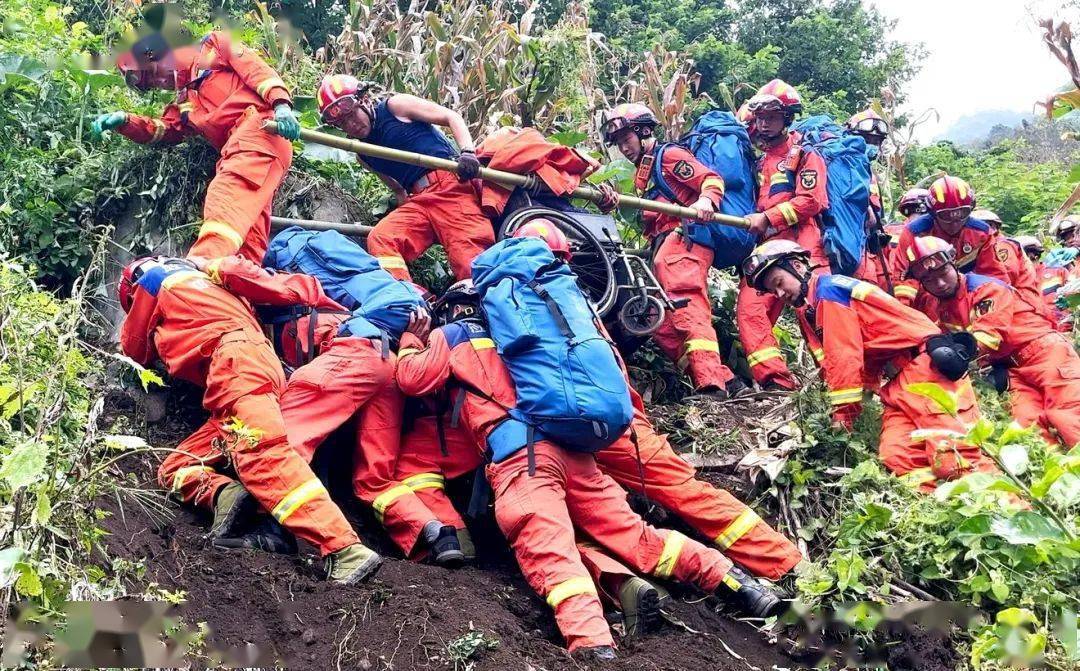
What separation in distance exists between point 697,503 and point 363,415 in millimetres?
1666

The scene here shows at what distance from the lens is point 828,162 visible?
7.23 m

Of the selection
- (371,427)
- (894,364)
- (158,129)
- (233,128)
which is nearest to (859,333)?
(894,364)

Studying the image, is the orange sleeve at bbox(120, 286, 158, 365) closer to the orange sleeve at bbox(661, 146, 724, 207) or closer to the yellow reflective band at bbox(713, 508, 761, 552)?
the yellow reflective band at bbox(713, 508, 761, 552)

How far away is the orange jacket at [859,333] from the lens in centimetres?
556

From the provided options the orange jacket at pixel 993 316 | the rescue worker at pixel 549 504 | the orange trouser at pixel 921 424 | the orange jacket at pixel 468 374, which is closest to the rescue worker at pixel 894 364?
the orange trouser at pixel 921 424

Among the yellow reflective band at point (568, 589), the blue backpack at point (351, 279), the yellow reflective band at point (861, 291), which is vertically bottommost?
the yellow reflective band at point (568, 589)

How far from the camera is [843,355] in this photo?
5.58m

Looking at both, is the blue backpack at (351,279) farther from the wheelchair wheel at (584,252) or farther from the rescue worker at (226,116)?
the wheelchair wheel at (584,252)

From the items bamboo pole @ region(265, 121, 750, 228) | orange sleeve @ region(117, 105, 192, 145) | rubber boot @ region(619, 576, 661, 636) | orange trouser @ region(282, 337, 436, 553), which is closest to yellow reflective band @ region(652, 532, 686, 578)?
rubber boot @ region(619, 576, 661, 636)

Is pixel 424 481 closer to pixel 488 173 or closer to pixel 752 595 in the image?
pixel 752 595

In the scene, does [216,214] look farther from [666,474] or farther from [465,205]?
[666,474]

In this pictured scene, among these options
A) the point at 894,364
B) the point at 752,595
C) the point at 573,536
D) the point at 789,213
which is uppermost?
the point at 789,213

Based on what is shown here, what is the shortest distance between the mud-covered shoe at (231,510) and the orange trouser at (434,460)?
74 cm

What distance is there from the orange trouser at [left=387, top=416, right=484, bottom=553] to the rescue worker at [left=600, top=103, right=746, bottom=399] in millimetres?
Result: 1911
